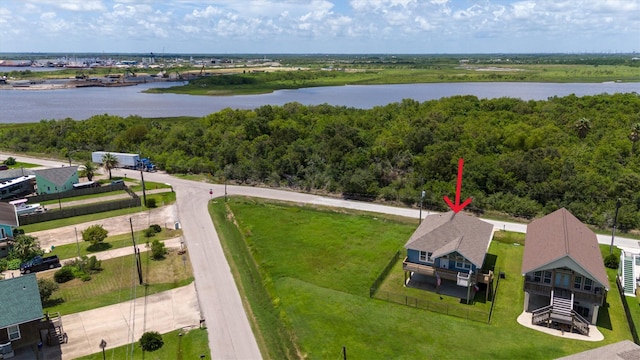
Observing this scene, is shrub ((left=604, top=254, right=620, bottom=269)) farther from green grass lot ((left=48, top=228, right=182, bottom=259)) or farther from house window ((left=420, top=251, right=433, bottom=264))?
green grass lot ((left=48, top=228, right=182, bottom=259))

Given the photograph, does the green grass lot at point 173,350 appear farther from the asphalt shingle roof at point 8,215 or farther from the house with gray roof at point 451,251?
the asphalt shingle roof at point 8,215

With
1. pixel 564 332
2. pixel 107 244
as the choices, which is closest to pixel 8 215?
pixel 107 244

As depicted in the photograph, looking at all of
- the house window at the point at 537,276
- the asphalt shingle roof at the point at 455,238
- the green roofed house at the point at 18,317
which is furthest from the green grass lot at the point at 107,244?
the house window at the point at 537,276

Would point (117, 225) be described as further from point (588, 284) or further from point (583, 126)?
point (583, 126)

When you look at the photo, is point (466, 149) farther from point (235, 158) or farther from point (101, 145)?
point (101, 145)

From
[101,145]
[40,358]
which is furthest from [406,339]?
[101,145]

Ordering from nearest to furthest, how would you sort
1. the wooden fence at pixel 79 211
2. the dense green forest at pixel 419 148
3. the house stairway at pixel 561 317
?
the house stairway at pixel 561 317, the wooden fence at pixel 79 211, the dense green forest at pixel 419 148

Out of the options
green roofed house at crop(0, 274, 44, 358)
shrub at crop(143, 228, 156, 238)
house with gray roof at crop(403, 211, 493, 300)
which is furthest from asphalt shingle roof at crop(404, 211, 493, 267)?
shrub at crop(143, 228, 156, 238)
